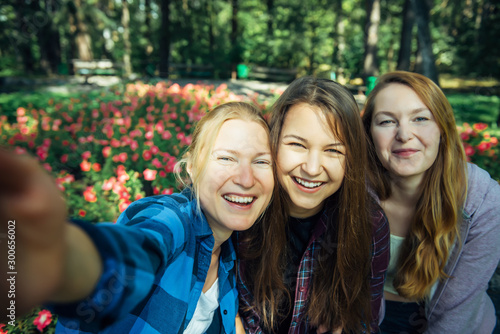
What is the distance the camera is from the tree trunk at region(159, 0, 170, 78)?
15.7m

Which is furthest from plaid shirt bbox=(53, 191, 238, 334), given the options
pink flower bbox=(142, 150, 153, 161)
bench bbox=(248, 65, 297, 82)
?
bench bbox=(248, 65, 297, 82)

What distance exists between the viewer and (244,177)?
128 cm

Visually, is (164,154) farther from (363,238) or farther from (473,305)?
(473,305)

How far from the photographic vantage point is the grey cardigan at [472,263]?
1727mm

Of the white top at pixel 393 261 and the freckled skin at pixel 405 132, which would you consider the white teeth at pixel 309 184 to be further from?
the white top at pixel 393 261

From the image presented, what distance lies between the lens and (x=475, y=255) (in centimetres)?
175

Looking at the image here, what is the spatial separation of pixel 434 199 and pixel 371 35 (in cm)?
1385

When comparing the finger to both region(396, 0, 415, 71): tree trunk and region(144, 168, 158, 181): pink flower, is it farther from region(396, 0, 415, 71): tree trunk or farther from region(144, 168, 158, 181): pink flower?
region(396, 0, 415, 71): tree trunk

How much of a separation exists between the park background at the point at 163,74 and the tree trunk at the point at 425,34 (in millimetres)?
22

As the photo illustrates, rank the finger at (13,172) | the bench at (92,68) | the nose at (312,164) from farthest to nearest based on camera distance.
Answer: the bench at (92,68), the nose at (312,164), the finger at (13,172)

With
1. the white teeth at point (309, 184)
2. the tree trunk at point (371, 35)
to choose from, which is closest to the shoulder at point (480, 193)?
the white teeth at point (309, 184)

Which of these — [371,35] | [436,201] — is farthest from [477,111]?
[436,201]

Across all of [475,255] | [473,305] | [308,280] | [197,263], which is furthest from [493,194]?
[197,263]

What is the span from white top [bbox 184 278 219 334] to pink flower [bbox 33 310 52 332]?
858 millimetres
